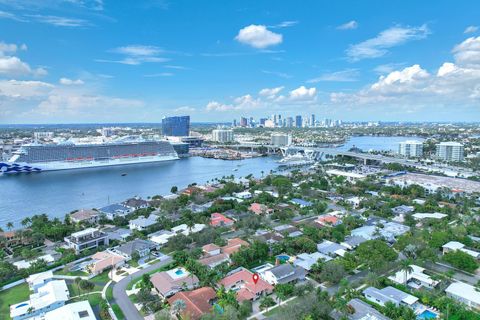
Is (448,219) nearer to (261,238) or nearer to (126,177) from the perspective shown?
(261,238)

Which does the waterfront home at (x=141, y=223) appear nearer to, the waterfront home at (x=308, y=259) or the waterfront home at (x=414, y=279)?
the waterfront home at (x=308, y=259)

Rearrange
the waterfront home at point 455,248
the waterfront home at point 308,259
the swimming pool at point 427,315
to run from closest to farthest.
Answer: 1. the swimming pool at point 427,315
2. the waterfront home at point 308,259
3. the waterfront home at point 455,248

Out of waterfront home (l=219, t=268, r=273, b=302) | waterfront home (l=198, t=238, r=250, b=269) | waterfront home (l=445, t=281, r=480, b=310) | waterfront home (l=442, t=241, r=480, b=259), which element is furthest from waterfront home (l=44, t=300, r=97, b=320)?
waterfront home (l=442, t=241, r=480, b=259)

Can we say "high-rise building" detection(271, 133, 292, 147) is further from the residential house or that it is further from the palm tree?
the palm tree

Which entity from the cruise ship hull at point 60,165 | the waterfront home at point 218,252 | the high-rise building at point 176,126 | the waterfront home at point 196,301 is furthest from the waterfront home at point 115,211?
the high-rise building at point 176,126

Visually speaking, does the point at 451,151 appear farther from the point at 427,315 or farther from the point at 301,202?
the point at 427,315

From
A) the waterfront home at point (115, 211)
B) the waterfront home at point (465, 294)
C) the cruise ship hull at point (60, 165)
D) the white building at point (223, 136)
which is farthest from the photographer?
the white building at point (223, 136)
